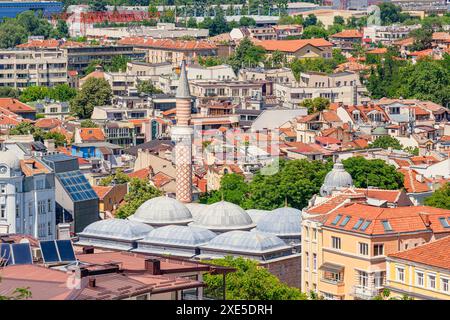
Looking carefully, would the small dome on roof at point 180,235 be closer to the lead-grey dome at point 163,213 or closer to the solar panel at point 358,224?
the lead-grey dome at point 163,213

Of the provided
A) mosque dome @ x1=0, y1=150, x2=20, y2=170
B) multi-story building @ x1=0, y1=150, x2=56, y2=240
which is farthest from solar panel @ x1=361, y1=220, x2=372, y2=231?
mosque dome @ x1=0, y1=150, x2=20, y2=170

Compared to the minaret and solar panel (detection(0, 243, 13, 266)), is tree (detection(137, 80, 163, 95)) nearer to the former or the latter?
the minaret

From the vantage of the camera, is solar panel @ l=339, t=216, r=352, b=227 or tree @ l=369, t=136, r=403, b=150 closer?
solar panel @ l=339, t=216, r=352, b=227

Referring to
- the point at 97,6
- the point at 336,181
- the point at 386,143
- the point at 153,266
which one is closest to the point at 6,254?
the point at 153,266

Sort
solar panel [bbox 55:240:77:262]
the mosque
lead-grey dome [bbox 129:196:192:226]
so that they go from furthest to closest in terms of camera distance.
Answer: lead-grey dome [bbox 129:196:192:226], the mosque, solar panel [bbox 55:240:77:262]

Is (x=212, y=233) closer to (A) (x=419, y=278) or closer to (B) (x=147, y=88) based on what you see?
(A) (x=419, y=278)

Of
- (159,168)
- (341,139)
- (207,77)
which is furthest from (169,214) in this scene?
(207,77)

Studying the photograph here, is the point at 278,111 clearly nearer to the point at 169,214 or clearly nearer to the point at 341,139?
the point at 341,139
